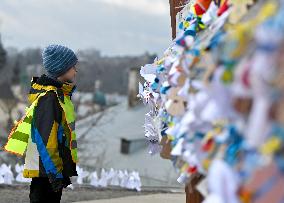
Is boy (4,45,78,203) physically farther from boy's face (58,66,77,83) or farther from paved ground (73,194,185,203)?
paved ground (73,194,185,203)

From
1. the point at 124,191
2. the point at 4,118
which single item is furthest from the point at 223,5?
the point at 4,118

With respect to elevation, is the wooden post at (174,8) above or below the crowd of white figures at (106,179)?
above

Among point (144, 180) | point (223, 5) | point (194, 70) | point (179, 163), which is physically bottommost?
point (144, 180)

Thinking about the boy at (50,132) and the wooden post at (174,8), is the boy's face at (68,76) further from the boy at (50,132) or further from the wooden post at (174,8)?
the wooden post at (174,8)

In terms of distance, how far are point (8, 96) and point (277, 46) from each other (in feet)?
84.8

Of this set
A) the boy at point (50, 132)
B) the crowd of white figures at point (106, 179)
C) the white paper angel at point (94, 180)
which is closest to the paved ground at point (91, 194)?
the crowd of white figures at point (106, 179)

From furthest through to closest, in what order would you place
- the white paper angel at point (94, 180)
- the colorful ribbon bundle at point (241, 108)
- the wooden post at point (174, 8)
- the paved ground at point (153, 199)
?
the white paper angel at point (94, 180) → the paved ground at point (153, 199) → the wooden post at point (174, 8) → the colorful ribbon bundle at point (241, 108)

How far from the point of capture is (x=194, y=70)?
2027mm

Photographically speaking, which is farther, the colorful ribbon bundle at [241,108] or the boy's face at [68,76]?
the boy's face at [68,76]

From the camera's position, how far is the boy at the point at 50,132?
4.09 m

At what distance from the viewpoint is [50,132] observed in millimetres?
4082

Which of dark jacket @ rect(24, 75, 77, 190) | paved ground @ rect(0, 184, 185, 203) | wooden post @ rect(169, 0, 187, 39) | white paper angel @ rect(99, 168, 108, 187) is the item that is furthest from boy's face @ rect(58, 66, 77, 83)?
white paper angel @ rect(99, 168, 108, 187)

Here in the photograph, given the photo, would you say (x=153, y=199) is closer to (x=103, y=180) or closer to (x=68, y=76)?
(x=103, y=180)

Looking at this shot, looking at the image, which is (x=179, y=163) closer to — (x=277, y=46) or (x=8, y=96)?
(x=277, y=46)
